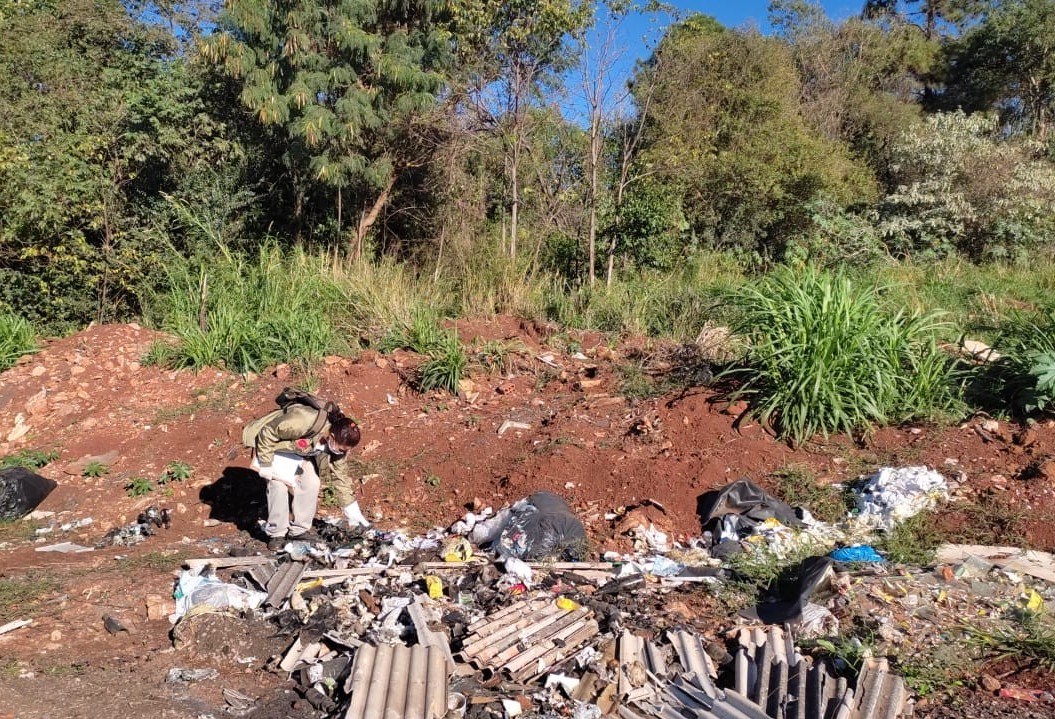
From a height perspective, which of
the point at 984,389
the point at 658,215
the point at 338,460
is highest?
the point at 658,215

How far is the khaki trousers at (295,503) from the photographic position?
213 inches

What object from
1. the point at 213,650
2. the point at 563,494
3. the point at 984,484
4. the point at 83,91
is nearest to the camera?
the point at 213,650

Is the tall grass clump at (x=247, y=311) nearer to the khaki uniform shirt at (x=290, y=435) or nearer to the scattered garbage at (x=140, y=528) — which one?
the scattered garbage at (x=140, y=528)

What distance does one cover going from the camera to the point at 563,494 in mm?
5887

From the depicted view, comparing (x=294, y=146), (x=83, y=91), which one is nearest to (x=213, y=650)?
(x=294, y=146)

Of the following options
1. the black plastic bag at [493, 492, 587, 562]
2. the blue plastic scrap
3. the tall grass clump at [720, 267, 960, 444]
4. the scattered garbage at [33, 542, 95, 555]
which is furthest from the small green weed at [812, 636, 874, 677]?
the scattered garbage at [33, 542, 95, 555]

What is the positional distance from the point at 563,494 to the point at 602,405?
1.41 metres

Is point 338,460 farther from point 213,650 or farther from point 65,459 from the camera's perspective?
point 65,459

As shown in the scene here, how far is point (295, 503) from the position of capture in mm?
5457

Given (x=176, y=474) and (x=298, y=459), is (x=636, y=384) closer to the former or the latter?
(x=298, y=459)

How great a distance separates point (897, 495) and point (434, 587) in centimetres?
306

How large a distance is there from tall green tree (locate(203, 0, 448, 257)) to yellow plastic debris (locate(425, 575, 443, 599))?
6517 mm

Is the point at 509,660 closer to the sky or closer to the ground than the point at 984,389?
closer to the ground

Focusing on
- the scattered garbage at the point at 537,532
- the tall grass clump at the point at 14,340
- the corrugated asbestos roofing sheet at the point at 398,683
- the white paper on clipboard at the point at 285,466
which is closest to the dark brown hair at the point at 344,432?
the white paper on clipboard at the point at 285,466
